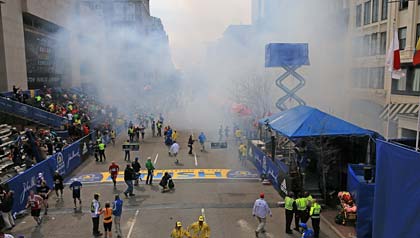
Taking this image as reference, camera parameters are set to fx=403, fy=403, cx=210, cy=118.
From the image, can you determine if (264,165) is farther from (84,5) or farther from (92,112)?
(84,5)

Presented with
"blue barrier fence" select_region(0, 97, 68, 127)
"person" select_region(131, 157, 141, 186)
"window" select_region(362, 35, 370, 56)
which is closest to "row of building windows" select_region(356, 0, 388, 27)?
"window" select_region(362, 35, 370, 56)

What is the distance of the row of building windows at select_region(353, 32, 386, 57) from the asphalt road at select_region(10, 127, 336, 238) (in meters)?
15.8

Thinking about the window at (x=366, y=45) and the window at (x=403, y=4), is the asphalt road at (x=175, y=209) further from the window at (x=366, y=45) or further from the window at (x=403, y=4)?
the window at (x=366, y=45)

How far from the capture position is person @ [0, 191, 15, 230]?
10.9 meters

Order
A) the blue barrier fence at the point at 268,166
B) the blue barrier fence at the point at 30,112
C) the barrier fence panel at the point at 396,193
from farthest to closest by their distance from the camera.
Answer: the blue barrier fence at the point at 30,112 < the blue barrier fence at the point at 268,166 < the barrier fence panel at the point at 396,193

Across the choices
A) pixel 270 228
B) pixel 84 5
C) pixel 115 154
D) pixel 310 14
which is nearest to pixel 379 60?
pixel 310 14

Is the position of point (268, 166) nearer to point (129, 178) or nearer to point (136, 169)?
point (136, 169)

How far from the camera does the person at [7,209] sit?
10906 mm

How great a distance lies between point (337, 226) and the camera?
11.3 meters

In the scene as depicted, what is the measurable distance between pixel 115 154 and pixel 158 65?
86.0 ft

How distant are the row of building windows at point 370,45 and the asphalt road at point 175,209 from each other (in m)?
15.8

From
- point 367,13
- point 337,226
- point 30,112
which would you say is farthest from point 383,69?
point 30,112

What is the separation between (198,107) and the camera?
49.5 metres

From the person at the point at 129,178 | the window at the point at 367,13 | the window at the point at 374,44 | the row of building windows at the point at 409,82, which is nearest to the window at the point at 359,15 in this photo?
the window at the point at 367,13
